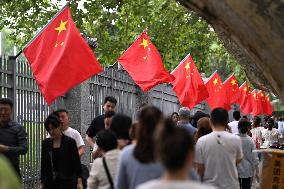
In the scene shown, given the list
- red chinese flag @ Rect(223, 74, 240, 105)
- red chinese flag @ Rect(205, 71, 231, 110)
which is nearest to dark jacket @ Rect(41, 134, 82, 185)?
red chinese flag @ Rect(205, 71, 231, 110)

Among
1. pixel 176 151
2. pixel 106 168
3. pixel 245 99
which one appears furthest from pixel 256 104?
pixel 176 151

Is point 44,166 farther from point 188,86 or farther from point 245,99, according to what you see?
point 245,99

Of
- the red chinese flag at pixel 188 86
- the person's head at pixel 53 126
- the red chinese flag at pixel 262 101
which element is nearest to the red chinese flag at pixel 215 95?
the red chinese flag at pixel 188 86

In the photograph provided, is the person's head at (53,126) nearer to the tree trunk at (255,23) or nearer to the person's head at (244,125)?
the tree trunk at (255,23)

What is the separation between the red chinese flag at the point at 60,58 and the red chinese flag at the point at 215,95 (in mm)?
13886

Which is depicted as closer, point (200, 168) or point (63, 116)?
point (200, 168)

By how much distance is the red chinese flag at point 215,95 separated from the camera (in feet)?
88.0

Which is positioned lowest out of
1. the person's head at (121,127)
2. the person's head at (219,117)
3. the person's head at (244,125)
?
the person's head at (121,127)

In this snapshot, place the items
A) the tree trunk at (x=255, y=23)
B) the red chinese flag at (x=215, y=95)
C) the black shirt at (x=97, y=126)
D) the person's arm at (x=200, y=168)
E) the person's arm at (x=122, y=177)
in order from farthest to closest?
1. the red chinese flag at (x=215, y=95)
2. the black shirt at (x=97, y=126)
3. the person's arm at (x=200, y=168)
4. the tree trunk at (x=255, y=23)
5. the person's arm at (x=122, y=177)

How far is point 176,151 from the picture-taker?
5.06m

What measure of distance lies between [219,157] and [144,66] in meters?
8.31

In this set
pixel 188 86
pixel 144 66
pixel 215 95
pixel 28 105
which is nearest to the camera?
pixel 28 105

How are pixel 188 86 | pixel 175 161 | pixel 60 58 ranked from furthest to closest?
pixel 188 86 → pixel 60 58 → pixel 175 161

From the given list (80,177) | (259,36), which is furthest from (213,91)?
(259,36)
